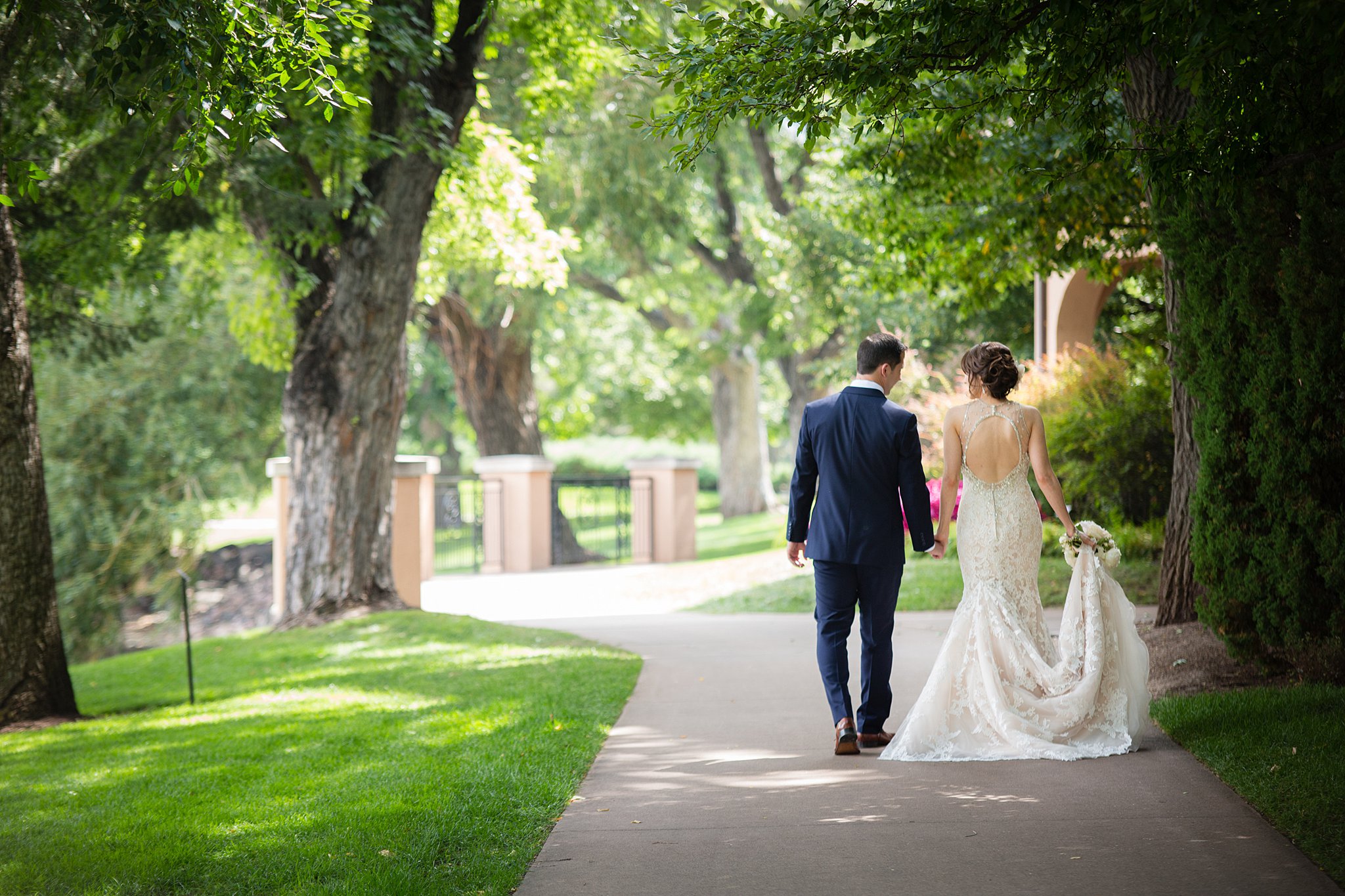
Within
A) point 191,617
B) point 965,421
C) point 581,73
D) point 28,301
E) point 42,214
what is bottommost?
point 191,617

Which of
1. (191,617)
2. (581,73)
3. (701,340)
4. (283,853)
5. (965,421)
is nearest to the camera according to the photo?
(283,853)

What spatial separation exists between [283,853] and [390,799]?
711 millimetres

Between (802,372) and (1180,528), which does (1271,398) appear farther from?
(802,372)

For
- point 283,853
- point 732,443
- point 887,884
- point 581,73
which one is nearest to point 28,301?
point 581,73

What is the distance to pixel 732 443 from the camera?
31.5 meters

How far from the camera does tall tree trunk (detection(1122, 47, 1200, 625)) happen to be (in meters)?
7.64

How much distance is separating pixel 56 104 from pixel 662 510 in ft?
40.3

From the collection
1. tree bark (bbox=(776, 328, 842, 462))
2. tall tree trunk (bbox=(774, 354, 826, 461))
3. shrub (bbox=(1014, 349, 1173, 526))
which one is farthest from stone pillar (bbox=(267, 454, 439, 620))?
tall tree trunk (bbox=(774, 354, 826, 461))

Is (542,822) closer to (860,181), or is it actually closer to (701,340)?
(860,181)

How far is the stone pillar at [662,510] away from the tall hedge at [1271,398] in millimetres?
14258

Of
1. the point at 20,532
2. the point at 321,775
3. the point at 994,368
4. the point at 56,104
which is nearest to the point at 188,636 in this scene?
the point at 20,532

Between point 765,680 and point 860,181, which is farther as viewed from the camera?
point 860,181

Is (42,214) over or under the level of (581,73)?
under

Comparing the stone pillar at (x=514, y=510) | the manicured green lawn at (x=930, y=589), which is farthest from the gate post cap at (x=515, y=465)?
the manicured green lawn at (x=930, y=589)
